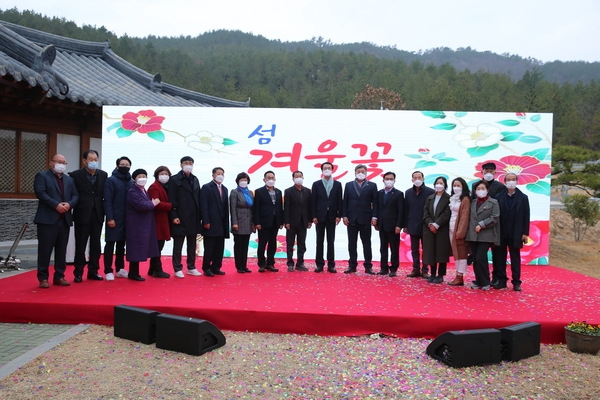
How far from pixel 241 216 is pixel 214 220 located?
1.15ft

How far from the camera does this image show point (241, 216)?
5934 millimetres

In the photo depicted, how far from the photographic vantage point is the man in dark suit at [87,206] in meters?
5.08

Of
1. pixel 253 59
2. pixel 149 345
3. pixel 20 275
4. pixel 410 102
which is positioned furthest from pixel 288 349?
pixel 253 59

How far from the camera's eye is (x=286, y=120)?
23.5 ft

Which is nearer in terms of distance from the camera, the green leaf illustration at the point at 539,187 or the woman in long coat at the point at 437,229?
the woman in long coat at the point at 437,229

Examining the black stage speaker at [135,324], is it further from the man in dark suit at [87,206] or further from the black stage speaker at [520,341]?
the black stage speaker at [520,341]

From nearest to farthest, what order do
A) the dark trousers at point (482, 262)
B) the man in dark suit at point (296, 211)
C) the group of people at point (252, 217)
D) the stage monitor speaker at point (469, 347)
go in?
the stage monitor speaker at point (469, 347) < the group of people at point (252, 217) < the dark trousers at point (482, 262) < the man in dark suit at point (296, 211)

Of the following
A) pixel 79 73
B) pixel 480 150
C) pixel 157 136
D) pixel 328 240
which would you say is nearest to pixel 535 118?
pixel 480 150

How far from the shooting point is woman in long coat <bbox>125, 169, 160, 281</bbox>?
17.1 feet

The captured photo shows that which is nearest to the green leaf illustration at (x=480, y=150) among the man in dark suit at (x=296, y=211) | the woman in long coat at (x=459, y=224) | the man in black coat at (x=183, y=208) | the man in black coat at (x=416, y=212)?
the man in black coat at (x=416, y=212)

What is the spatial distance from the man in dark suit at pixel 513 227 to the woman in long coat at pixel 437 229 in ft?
1.82

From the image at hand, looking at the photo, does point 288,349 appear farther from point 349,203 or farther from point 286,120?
point 286,120

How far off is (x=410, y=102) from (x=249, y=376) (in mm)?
26055

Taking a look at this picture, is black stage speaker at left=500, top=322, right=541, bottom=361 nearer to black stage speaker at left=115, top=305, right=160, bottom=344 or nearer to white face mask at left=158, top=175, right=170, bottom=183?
black stage speaker at left=115, top=305, right=160, bottom=344
